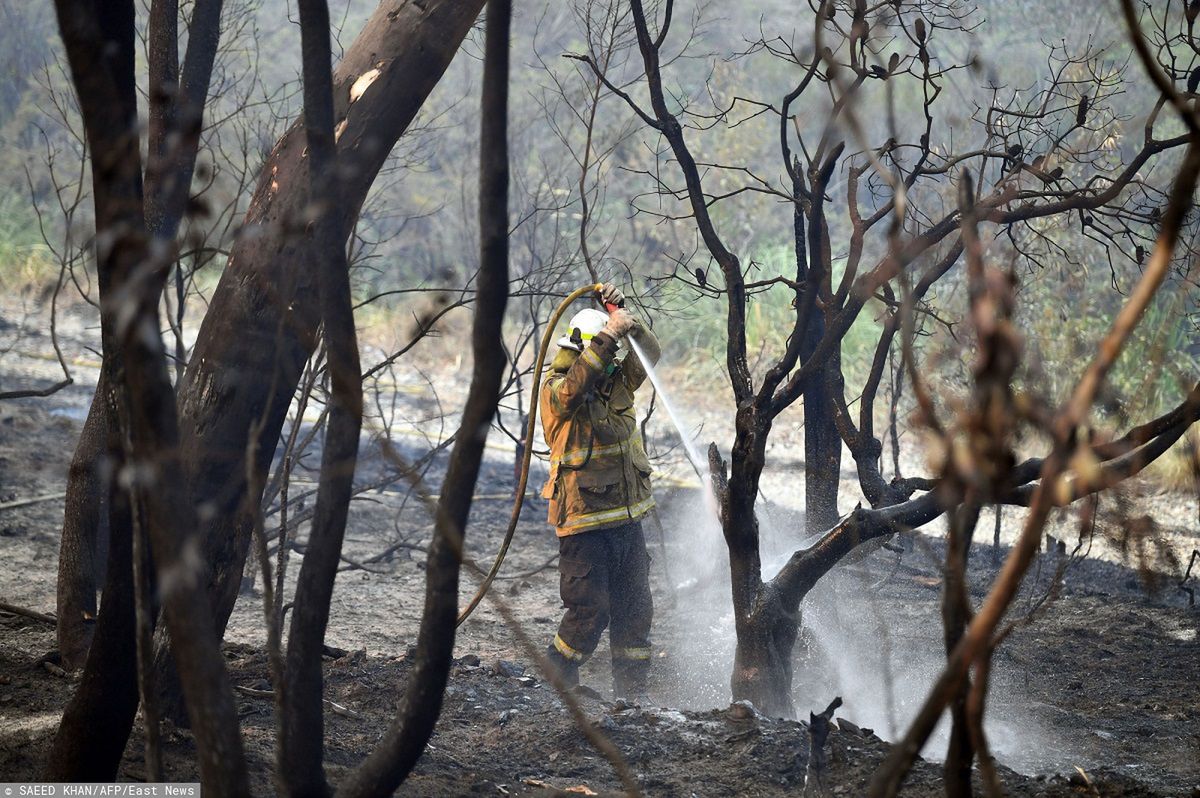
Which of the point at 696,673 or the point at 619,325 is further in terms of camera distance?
the point at 696,673

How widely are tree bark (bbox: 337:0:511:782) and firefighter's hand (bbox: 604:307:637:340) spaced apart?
108 inches

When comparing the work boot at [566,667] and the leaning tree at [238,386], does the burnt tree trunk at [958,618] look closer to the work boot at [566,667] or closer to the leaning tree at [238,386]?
the leaning tree at [238,386]

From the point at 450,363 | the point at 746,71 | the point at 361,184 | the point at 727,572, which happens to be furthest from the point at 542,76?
the point at 361,184

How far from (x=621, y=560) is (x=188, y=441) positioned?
8.51 feet

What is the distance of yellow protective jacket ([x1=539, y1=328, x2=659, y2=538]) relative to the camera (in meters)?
4.89

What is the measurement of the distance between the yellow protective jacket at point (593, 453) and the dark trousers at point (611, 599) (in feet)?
0.33

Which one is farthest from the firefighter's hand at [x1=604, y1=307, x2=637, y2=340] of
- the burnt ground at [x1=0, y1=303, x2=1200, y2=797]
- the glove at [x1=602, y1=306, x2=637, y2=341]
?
the burnt ground at [x1=0, y1=303, x2=1200, y2=797]

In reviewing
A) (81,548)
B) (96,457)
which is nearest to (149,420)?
(96,457)

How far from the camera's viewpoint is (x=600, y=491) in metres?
4.91

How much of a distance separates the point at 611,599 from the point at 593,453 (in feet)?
2.47

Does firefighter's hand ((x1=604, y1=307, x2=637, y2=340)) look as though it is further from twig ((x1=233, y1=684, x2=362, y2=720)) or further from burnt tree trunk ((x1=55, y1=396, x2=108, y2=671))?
burnt tree trunk ((x1=55, y1=396, x2=108, y2=671))

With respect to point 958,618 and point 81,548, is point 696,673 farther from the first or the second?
point 958,618

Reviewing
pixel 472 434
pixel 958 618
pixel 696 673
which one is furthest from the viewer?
pixel 696 673

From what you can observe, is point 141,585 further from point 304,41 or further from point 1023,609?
point 1023,609
